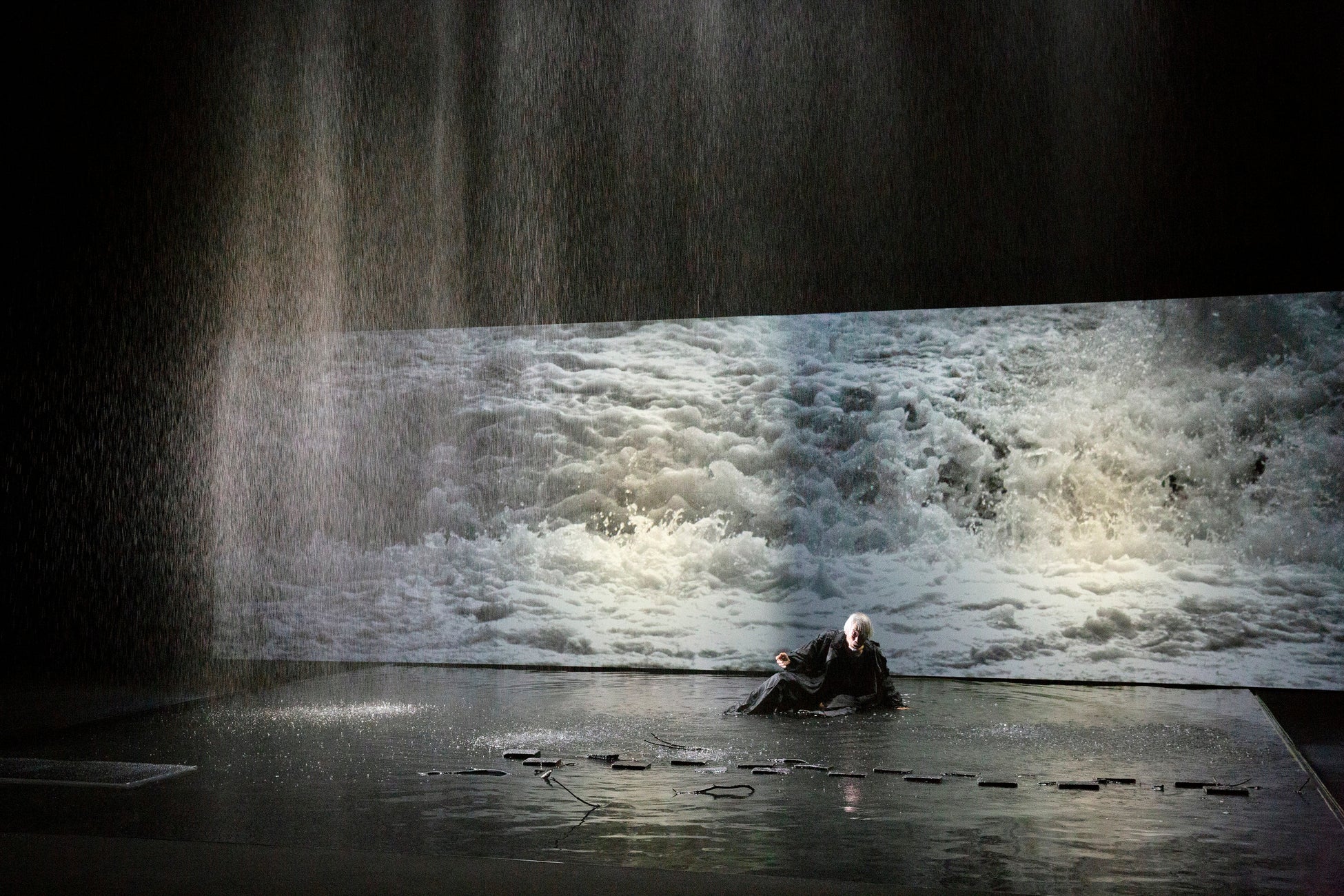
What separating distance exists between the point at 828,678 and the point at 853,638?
0.26 meters

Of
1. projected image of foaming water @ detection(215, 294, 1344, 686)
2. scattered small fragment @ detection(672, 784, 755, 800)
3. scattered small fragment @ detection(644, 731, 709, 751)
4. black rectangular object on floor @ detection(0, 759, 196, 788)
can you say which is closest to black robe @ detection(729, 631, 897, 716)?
scattered small fragment @ detection(644, 731, 709, 751)

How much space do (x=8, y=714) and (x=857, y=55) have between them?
5.93 meters

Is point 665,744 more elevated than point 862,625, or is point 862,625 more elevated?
point 862,625

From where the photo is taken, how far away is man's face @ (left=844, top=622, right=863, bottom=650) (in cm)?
703

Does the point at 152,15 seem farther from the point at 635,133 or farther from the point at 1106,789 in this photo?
the point at 1106,789

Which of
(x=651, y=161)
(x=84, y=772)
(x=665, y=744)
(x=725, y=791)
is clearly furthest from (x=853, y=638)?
(x=84, y=772)

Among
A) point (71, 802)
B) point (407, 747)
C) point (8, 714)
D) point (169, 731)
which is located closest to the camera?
point (71, 802)

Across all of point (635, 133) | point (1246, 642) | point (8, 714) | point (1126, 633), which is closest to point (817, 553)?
point (1126, 633)

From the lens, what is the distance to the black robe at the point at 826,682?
6953 millimetres

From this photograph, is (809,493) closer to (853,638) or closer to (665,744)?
(853,638)

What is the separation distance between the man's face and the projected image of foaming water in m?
1.95

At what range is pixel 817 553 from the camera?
A: 914 cm

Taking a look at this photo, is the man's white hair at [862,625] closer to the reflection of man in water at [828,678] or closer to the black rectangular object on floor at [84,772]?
the reflection of man in water at [828,678]

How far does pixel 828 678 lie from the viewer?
702 cm
